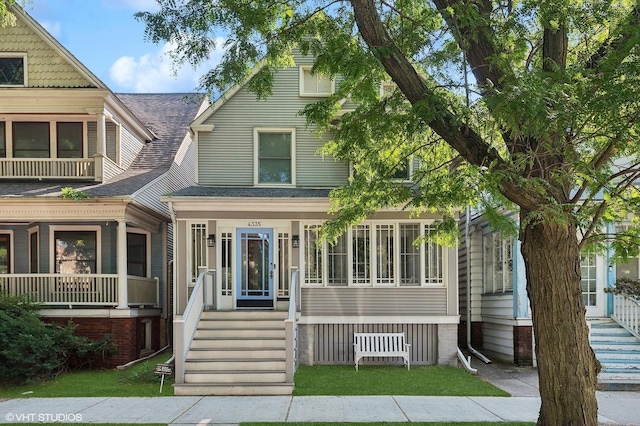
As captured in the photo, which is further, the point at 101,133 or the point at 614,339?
the point at 101,133

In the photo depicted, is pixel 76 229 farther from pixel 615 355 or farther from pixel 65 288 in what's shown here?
pixel 615 355

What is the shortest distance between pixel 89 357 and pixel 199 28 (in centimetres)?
888

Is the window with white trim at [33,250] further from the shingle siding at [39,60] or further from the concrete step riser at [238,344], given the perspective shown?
the concrete step riser at [238,344]

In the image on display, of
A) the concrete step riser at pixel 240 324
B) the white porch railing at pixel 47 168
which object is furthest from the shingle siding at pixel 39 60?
the concrete step riser at pixel 240 324

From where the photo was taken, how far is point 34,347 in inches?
439

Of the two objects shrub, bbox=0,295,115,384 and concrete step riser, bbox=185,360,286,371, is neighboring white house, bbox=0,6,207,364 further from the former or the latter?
concrete step riser, bbox=185,360,286,371

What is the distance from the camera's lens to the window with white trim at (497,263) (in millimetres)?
14242

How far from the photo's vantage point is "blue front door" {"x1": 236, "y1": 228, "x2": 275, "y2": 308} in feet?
45.1

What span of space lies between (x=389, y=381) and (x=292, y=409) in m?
3.01

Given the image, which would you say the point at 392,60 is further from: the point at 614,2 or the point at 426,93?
the point at 614,2

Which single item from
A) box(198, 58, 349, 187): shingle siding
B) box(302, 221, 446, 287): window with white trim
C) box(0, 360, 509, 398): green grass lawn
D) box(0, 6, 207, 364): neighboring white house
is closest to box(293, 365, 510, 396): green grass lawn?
box(0, 360, 509, 398): green grass lawn

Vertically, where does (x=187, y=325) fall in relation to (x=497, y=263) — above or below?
below

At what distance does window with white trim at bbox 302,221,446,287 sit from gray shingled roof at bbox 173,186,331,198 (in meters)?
0.81

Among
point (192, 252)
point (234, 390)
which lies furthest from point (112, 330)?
point (234, 390)
